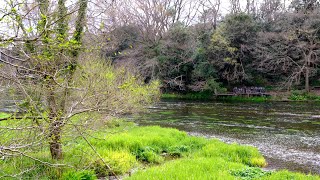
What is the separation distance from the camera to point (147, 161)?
10.3m

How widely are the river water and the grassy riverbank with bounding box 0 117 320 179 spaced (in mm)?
1363

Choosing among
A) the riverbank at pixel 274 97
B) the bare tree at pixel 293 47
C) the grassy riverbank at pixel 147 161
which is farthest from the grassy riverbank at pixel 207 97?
the grassy riverbank at pixel 147 161

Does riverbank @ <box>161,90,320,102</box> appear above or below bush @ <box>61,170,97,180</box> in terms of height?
above

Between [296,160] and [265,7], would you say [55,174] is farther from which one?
[265,7]

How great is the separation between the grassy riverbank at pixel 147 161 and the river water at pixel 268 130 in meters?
1.36

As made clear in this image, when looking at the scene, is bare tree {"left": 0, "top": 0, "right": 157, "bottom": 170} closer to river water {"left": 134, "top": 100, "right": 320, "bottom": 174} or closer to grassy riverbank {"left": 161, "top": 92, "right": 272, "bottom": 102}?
river water {"left": 134, "top": 100, "right": 320, "bottom": 174}

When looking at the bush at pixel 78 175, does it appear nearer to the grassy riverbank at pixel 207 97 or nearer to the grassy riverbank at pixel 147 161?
the grassy riverbank at pixel 147 161

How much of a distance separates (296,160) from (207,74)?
1018 inches

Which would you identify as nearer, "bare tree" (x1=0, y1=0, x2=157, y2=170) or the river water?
"bare tree" (x1=0, y1=0, x2=157, y2=170)

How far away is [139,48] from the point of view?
40.8 metres

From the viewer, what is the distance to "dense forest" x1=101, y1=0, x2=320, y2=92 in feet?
110

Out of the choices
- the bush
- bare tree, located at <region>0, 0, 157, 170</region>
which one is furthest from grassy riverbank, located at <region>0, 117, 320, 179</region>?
bare tree, located at <region>0, 0, 157, 170</region>

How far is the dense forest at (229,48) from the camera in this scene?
110ft

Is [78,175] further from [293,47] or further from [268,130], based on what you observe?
[293,47]
